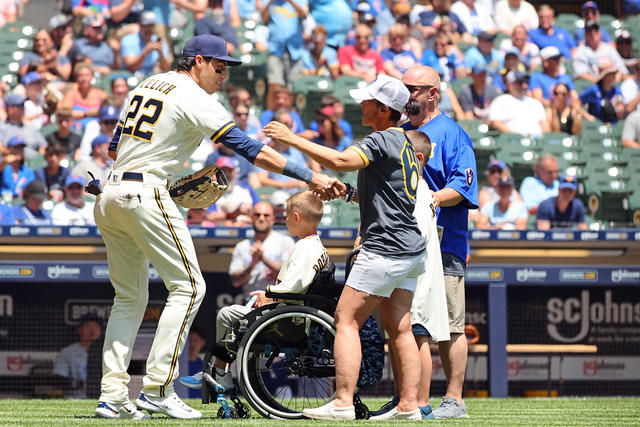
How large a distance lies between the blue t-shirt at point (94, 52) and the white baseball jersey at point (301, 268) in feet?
25.3

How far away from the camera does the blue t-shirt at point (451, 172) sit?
6.08m

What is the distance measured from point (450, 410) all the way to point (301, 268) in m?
1.21

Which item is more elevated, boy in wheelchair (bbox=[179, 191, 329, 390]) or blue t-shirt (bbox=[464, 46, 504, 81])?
blue t-shirt (bbox=[464, 46, 504, 81])

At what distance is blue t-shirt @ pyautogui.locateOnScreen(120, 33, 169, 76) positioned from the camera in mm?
12789

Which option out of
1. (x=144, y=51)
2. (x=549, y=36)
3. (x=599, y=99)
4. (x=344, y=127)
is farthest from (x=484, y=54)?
(x=144, y=51)

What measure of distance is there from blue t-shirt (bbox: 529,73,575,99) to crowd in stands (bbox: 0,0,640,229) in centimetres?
2

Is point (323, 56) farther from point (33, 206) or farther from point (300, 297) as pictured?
point (300, 297)

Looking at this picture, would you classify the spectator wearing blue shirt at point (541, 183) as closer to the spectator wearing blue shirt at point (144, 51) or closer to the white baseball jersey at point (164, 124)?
the spectator wearing blue shirt at point (144, 51)

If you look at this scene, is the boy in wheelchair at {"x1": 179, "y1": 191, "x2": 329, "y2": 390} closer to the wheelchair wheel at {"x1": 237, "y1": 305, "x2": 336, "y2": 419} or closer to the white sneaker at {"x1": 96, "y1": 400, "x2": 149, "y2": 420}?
the wheelchair wheel at {"x1": 237, "y1": 305, "x2": 336, "y2": 419}

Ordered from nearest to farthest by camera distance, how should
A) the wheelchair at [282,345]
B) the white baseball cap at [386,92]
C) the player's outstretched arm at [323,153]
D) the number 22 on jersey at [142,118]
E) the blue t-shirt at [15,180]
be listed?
the player's outstretched arm at [323,153], the white baseball cap at [386,92], the number 22 on jersey at [142,118], the wheelchair at [282,345], the blue t-shirt at [15,180]

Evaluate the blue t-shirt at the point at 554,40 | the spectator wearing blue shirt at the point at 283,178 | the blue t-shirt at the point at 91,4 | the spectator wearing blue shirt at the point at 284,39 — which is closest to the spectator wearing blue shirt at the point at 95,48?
the blue t-shirt at the point at 91,4

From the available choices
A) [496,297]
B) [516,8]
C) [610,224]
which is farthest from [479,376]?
[516,8]

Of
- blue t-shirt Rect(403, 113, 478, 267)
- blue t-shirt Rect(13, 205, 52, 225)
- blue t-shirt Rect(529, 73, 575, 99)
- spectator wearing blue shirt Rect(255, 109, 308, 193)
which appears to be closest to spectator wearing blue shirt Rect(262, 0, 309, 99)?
spectator wearing blue shirt Rect(255, 109, 308, 193)

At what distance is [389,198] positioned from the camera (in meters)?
5.10
